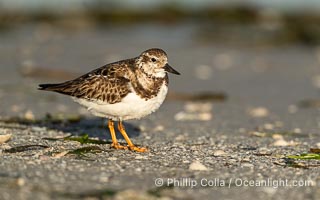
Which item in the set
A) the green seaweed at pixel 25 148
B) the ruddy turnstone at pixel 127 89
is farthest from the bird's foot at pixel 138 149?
the green seaweed at pixel 25 148

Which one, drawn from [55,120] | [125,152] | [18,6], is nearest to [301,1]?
[18,6]

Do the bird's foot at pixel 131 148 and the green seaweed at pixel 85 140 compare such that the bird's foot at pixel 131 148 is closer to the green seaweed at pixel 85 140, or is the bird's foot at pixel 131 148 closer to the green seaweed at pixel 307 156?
the green seaweed at pixel 85 140

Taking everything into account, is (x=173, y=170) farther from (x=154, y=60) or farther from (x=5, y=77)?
(x=5, y=77)

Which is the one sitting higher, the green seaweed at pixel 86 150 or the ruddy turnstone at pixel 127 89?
the ruddy turnstone at pixel 127 89

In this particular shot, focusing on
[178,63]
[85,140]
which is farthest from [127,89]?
[178,63]

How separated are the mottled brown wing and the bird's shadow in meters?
0.83

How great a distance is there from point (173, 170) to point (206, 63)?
321 inches

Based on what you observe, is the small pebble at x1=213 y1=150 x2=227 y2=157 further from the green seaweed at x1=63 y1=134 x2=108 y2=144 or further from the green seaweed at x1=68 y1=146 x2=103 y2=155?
the green seaweed at x1=63 y1=134 x2=108 y2=144

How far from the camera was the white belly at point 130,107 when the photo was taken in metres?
5.79

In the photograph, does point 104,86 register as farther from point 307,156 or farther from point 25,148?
point 307,156

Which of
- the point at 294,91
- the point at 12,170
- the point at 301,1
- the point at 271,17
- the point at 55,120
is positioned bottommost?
the point at 12,170

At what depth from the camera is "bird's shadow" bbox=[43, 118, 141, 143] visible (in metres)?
7.04

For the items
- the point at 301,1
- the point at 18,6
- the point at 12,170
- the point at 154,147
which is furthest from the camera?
the point at 301,1

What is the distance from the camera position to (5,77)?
1080 cm
